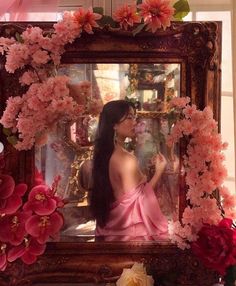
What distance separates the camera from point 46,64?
86cm

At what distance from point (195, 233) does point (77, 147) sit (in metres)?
0.32

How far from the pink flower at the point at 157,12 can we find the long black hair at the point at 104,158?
0.19 m

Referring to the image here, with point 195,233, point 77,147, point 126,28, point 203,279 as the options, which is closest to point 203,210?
point 195,233

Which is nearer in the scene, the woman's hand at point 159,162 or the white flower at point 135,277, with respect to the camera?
the white flower at point 135,277

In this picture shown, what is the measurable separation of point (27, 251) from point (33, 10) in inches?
22.5

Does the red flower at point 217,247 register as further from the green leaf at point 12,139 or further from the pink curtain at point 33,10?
the pink curtain at point 33,10

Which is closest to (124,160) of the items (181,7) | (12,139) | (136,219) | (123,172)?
(123,172)

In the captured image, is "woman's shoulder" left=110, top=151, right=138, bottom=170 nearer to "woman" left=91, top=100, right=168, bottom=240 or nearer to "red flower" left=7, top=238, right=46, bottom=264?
"woman" left=91, top=100, right=168, bottom=240

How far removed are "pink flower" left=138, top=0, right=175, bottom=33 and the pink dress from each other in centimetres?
36

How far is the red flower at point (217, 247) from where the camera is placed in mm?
777

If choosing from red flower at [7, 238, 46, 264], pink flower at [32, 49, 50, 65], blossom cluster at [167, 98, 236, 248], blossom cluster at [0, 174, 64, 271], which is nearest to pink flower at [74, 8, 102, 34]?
pink flower at [32, 49, 50, 65]

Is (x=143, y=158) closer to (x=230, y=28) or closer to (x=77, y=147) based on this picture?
(x=77, y=147)

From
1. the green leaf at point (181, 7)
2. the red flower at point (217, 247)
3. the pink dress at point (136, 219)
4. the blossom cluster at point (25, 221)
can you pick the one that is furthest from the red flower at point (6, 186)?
the green leaf at point (181, 7)

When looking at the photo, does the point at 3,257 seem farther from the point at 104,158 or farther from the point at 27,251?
the point at 104,158
